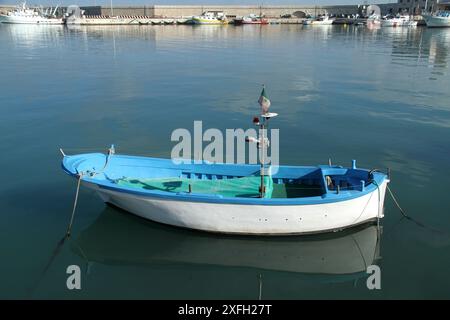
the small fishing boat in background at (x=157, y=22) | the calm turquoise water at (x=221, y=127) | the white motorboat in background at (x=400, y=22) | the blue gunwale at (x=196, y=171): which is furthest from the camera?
the small fishing boat in background at (x=157, y=22)

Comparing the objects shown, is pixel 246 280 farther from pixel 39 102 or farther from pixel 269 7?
pixel 269 7

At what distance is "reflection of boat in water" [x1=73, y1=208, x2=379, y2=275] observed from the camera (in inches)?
458

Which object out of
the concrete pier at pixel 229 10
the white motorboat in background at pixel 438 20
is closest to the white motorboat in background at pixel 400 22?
the white motorboat in background at pixel 438 20

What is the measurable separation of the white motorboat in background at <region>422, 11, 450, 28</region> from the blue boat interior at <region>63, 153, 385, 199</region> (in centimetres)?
11152

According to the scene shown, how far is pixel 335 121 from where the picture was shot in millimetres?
24719

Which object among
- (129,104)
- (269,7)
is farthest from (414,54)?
(269,7)

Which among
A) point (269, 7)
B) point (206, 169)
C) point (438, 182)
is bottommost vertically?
point (438, 182)

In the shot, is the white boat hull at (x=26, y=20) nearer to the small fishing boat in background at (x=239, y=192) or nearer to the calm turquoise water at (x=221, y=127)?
the calm turquoise water at (x=221, y=127)

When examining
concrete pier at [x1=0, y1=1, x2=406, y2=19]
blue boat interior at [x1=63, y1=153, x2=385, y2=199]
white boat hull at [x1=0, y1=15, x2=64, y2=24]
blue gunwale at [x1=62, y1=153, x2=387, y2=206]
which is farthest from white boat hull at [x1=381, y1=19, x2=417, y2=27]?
blue gunwale at [x1=62, y1=153, x2=387, y2=206]

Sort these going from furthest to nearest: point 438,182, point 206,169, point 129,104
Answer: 1. point 129,104
2. point 438,182
3. point 206,169

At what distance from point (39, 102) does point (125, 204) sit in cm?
1983

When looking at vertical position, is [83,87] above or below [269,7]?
below

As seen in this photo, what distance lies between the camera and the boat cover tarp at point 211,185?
12707mm

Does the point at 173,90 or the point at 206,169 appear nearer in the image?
the point at 206,169
